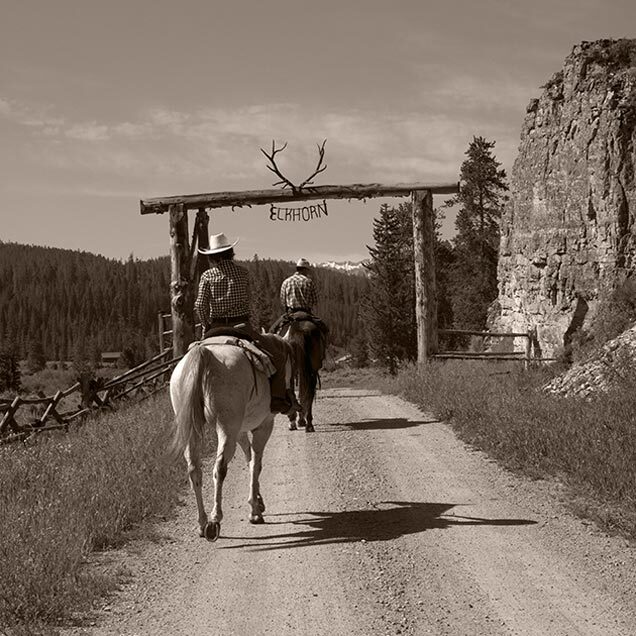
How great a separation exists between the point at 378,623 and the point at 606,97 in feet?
90.8

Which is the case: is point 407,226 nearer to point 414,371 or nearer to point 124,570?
point 414,371

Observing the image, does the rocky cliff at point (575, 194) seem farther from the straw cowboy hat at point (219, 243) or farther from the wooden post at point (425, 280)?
the straw cowboy hat at point (219, 243)

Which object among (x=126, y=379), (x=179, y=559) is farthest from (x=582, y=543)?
(x=126, y=379)

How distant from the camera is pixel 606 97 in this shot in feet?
94.0

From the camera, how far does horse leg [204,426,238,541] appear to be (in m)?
6.98

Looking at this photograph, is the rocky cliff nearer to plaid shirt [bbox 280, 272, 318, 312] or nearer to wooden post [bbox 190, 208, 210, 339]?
wooden post [bbox 190, 208, 210, 339]

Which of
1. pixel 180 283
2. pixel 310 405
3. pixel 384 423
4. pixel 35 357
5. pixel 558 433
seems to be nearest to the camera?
pixel 558 433

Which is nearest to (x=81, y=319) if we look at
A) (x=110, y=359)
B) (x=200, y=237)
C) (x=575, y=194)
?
(x=110, y=359)

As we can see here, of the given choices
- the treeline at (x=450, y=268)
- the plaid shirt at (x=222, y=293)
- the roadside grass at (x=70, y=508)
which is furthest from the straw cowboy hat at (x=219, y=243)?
the treeline at (x=450, y=268)

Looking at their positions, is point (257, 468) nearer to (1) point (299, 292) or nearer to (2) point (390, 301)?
(1) point (299, 292)

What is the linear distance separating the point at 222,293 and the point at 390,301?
41.4m

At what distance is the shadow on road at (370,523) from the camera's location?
7.29 meters

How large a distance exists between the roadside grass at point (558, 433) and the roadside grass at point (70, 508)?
449cm

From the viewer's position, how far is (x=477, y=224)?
53.5 metres
